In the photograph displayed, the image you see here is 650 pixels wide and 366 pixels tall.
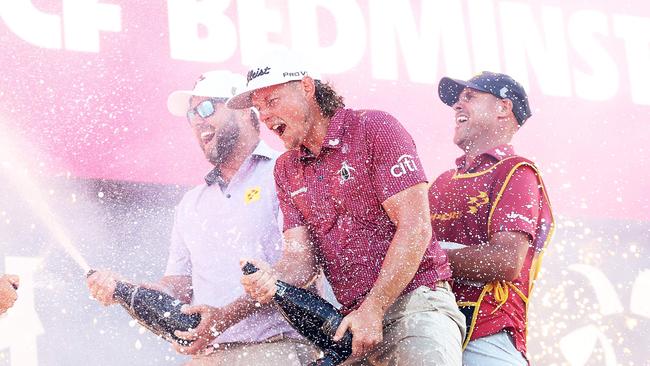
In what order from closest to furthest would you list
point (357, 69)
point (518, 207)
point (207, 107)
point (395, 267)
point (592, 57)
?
point (395, 267) < point (518, 207) < point (207, 107) < point (357, 69) < point (592, 57)

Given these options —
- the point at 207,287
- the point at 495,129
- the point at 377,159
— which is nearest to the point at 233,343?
the point at 207,287

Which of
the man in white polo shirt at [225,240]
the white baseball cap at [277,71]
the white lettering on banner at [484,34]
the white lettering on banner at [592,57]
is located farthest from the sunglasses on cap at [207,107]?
the white lettering on banner at [592,57]

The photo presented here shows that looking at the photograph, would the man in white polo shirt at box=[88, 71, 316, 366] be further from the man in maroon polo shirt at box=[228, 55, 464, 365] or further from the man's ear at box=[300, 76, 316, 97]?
the man's ear at box=[300, 76, 316, 97]

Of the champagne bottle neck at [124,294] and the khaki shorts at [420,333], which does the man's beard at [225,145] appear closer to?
the champagne bottle neck at [124,294]

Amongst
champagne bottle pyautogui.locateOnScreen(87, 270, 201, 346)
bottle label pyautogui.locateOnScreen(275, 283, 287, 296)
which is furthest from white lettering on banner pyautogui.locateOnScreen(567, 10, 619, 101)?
bottle label pyautogui.locateOnScreen(275, 283, 287, 296)

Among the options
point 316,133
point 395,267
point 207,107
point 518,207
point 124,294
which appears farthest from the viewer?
point 207,107

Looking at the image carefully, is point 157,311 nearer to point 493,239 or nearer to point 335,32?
point 493,239

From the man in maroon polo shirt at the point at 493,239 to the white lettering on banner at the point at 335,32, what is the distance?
1.47 meters

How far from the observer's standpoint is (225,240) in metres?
3.66

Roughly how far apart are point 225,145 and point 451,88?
982 mm

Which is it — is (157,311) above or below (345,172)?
below

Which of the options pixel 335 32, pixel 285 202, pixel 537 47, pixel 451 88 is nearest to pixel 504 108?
pixel 451 88

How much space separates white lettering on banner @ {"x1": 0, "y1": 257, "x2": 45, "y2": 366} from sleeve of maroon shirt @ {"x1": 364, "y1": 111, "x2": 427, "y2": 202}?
176 centimetres

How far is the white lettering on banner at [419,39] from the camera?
5.09 metres
